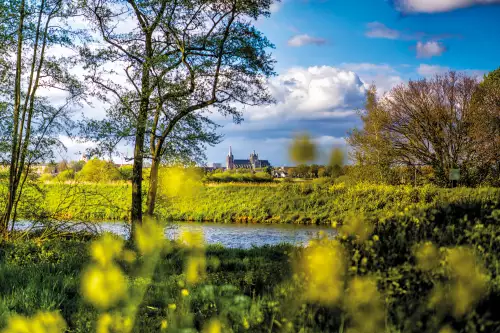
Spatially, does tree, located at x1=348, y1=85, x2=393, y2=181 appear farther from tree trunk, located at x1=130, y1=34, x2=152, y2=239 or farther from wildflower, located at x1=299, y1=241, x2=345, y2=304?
wildflower, located at x1=299, y1=241, x2=345, y2=304

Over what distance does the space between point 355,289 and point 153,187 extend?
9419 millimetres

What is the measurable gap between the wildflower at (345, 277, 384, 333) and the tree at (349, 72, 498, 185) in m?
26.6

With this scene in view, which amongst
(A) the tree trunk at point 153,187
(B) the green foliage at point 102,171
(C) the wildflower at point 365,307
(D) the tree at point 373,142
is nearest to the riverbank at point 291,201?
(D) the tree at point 373,142

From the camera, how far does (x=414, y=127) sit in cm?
3025

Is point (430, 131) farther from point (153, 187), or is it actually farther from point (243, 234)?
point (153, 187)

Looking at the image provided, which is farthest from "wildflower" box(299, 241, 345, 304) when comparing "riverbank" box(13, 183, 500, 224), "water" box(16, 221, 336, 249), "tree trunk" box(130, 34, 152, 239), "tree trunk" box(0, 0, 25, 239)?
"riverbank" box(13, 183, 500, 224)

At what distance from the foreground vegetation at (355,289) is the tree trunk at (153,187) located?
5942 millimetres

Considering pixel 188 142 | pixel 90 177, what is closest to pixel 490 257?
pixel 188 142

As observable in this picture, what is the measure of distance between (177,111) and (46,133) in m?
3.01

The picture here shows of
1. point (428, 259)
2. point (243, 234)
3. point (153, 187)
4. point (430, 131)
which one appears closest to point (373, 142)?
point (430, 131)

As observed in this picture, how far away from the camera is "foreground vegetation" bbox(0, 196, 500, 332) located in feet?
10.3

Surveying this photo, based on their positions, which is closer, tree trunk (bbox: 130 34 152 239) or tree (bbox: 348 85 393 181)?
tree trunk (bbox: 130 34 152 239)

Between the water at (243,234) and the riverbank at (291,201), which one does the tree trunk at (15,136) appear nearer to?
the water at (243,234)

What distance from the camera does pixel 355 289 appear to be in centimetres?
333
